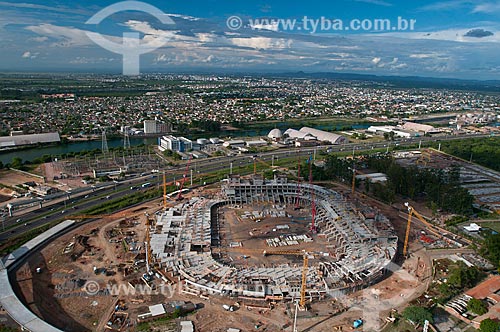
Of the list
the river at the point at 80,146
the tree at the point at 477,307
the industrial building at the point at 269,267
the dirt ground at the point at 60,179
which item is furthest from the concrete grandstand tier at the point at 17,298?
the river at the point at 80,146

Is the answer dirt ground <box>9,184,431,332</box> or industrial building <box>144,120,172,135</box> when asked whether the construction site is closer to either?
dirt ground <box>9,184,431,332</box>

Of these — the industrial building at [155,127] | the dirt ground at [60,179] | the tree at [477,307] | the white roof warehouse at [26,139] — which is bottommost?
the tree at [477,307]

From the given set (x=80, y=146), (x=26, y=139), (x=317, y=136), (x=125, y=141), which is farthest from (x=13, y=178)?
Answer: (x=317, y=136)

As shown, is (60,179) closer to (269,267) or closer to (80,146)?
(80,146)

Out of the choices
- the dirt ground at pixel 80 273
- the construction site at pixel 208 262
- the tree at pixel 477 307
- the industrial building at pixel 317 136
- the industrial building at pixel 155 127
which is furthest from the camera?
the industrial building at pixel 155 127

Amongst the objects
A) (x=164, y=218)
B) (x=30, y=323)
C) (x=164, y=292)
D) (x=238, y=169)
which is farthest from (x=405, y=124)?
(x=30, y=323)

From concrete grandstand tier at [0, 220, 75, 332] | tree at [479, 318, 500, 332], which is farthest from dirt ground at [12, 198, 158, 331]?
tree at [479, 318, 500, 332]

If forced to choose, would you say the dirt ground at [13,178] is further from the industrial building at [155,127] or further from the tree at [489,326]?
the tree at [489,326]
